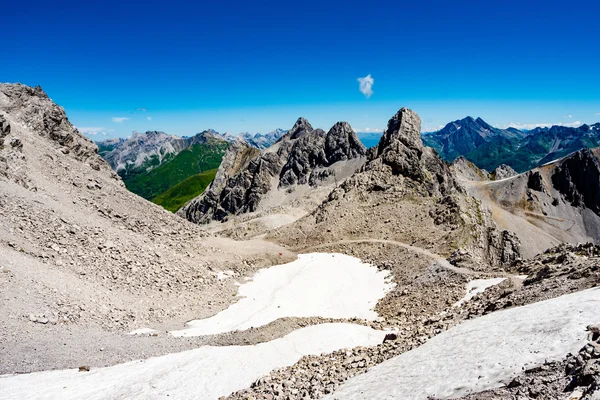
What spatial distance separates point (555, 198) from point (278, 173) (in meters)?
110

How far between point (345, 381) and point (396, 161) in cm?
5900

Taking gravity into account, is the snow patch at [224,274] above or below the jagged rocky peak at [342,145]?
below

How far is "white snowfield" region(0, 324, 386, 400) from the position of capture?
18312mm

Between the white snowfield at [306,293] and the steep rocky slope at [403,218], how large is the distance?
804 cm

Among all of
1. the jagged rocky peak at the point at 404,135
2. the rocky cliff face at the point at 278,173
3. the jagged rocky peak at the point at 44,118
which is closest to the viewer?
the jagged rocky peak at the point at 44,118

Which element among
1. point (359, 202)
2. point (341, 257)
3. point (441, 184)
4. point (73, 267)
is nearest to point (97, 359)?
point (73, 267)

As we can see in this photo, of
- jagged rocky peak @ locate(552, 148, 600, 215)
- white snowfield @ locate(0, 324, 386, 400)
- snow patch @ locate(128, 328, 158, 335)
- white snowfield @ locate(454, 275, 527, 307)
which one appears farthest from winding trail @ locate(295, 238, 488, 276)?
jagged rocky peak @ locate(552, 148, 600, 215)

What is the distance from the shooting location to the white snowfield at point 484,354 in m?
12.9

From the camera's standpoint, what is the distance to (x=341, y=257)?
5225cm

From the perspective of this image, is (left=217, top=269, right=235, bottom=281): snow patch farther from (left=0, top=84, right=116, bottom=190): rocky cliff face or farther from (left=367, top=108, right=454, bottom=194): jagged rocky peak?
(left=367, top=108, right=454, bottom=194): jagged rocky peak

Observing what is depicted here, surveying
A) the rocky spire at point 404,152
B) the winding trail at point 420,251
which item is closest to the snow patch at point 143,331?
the winding trail at point 420,251

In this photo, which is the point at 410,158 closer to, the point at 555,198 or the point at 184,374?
the point at 184,374

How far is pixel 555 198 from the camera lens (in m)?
152

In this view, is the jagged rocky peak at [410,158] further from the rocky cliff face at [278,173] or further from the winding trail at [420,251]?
the rocky cliff face at [278,173]
